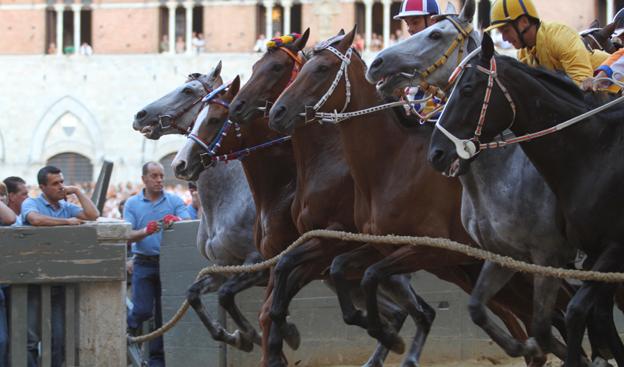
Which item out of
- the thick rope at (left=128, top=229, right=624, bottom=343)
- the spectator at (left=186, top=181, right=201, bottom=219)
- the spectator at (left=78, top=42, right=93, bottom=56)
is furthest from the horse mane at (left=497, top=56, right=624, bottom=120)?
the spectator at (left=78, top=42, right=93, bottom=56)

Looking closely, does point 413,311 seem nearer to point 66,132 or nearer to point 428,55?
point 428,55

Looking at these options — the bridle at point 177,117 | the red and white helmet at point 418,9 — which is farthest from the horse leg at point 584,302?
the bridle at point 177,117

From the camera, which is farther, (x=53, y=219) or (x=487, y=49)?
(x=53, y=219)

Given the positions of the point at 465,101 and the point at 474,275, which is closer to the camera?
the point at 465,101

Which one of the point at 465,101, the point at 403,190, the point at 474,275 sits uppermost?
the point at 465,101

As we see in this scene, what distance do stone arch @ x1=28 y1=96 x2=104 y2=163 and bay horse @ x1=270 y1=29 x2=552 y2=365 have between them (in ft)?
134

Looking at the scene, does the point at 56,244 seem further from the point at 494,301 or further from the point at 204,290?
the point at 494,301

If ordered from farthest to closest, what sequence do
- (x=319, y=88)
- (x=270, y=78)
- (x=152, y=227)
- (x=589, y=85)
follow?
(x=152, y=227)
(x=270, y=78)
(x=319, y=88)
(x=589, y=85)

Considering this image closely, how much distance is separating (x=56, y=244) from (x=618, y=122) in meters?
4.94

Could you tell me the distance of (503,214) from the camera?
773 cm

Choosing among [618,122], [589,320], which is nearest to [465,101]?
[618,122]

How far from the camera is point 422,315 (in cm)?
905

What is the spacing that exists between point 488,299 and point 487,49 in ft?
6.06

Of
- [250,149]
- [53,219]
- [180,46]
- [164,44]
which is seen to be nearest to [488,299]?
[250,149]
